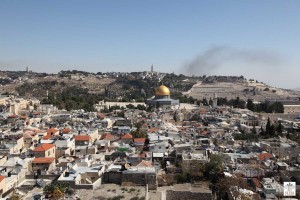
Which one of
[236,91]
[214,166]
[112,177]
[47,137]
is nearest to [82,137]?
[47,137]

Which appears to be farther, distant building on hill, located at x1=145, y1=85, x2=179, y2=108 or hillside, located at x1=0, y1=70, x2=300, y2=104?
hillside, located at x1=0, y1=70, x2=300, y2=104

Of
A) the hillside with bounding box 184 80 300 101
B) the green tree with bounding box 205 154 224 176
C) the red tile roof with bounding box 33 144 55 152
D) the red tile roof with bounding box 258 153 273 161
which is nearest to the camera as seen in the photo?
the green tree with bounding box 205 154 224 176

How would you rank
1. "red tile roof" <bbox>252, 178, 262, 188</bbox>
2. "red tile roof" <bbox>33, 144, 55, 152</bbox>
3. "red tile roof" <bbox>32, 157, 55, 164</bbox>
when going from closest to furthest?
"red tile roof" <bbox>252, 178, 262, 188</bbox> → "red tile roof" <bbox>32, 157, 55, 164</bbox> → "red tile roof" <bbox>33, 144, 55, 152</bbox>

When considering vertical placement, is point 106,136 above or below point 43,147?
below

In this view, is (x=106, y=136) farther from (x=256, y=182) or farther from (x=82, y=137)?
(x=256, y=182)

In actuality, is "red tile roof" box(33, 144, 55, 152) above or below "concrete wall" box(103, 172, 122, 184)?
above

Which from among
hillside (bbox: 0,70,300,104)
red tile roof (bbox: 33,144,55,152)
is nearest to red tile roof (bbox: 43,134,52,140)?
red tile roof (bbox: 33,144,55,152)

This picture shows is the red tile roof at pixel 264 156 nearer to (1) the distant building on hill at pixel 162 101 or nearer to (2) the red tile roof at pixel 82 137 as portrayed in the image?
(2) the red tile roof at pixel 82 137

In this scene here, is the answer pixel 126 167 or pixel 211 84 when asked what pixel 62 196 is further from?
pixel 211 84

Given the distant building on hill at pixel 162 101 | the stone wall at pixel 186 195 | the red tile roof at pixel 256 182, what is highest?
the distant building on hill at pixel 162 101

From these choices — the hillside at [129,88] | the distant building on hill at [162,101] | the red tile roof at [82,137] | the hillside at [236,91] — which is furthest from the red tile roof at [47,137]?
the hillside at [236,91]

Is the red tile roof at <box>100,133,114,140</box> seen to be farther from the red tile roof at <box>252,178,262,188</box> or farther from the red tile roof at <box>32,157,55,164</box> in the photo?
the red tile roof at <box>252,178,262,188</box>

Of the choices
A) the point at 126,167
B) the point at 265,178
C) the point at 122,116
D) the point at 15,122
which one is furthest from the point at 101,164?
the point at 122,116
